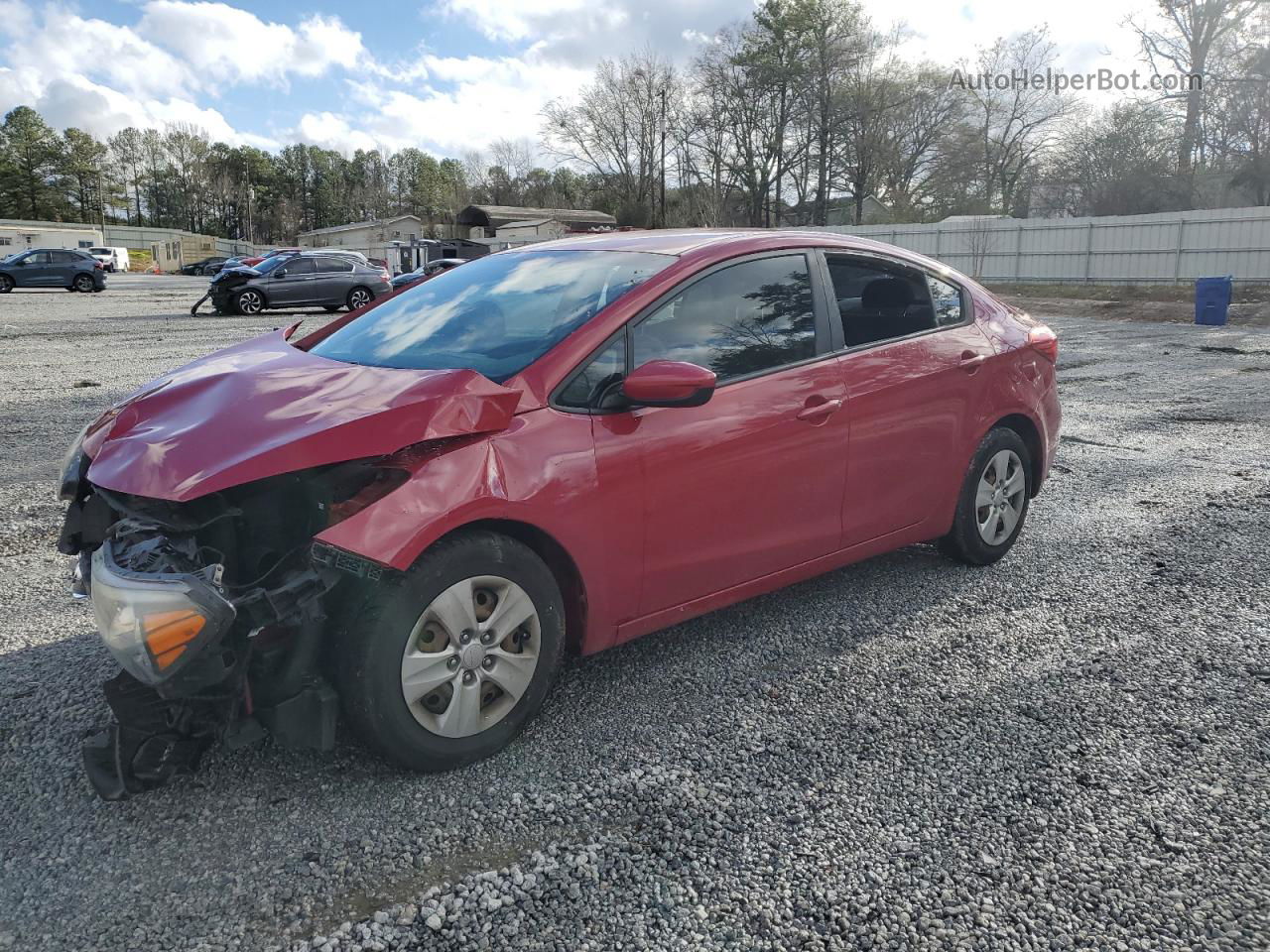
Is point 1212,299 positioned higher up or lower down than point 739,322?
lower down

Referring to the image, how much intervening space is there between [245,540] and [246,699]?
438 mm

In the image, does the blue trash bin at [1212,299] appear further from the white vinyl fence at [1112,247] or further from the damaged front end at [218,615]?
the damaged front end at [218,615]

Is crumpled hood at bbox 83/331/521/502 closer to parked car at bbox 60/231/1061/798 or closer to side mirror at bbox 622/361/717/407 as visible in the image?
parked car at bbox 60/231/1061/798

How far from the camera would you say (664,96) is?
63469mm

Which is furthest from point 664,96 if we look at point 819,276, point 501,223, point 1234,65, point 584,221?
point 819,276

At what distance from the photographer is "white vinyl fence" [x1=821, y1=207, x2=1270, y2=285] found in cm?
2428

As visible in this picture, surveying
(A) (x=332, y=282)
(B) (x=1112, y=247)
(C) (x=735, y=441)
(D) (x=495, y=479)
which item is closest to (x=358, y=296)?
(A) (x=332, y=282)

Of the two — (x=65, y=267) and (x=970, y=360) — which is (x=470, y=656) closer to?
(x=970, y=360)

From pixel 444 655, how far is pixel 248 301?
22451mm

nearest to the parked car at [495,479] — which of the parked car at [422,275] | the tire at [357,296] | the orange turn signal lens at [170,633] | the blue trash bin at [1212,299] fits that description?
the orange turn signal lens at [170,633]

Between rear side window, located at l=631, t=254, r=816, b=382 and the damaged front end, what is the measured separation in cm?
115

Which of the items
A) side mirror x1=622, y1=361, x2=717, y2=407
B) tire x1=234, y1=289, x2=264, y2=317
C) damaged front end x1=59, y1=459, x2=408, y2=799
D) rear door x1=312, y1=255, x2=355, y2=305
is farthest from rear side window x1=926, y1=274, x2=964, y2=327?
rear door x1=312, y1=255, x2=355, y2=305

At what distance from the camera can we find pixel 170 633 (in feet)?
7.73

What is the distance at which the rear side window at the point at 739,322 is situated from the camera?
3.37 m
